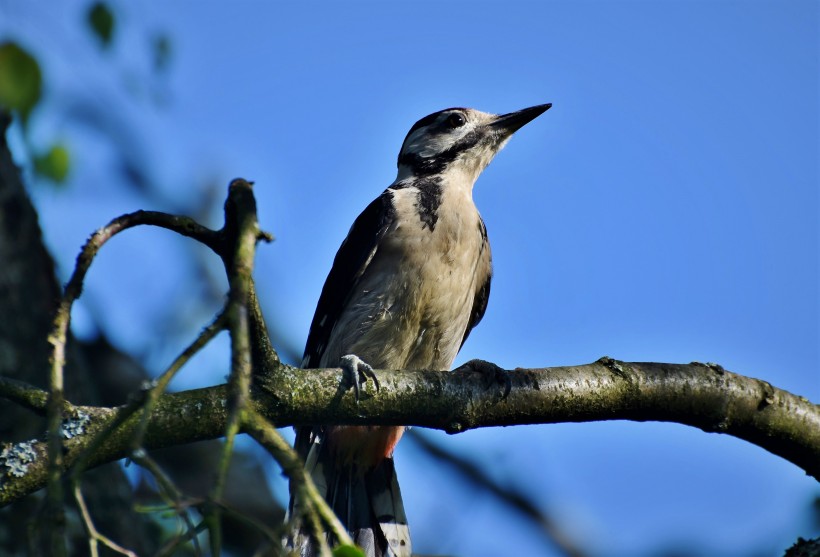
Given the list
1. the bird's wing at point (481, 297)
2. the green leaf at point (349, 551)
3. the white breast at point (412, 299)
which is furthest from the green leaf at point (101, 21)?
the green leaf at point (349, 551)

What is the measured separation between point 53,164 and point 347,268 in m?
1.43

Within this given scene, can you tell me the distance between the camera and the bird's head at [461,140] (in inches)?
220

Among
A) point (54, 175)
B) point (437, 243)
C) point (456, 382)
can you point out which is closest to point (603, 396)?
point (456, 382)

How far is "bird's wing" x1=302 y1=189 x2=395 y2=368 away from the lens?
4.74 meters

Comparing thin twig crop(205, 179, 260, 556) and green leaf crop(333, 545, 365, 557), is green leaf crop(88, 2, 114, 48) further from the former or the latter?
green leaf crop(333, 545, 365, 557)

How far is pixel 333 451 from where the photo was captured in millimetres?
4672

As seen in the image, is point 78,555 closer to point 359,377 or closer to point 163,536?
point 163,536

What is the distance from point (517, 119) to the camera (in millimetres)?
5660

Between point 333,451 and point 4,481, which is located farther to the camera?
point 333,451

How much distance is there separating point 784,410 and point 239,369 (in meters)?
2.21

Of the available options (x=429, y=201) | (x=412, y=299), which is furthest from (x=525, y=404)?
(x=429, y=201)

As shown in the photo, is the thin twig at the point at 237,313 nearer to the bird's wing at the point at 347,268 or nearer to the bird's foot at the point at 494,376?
the bird's foot at the point at 494,376

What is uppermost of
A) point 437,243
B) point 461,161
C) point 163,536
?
point 461,161

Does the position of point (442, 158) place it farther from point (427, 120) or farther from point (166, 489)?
point (166, 489)
